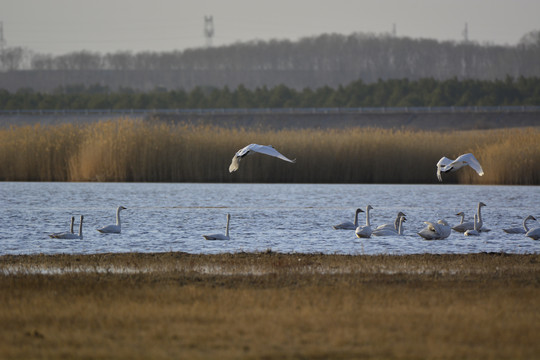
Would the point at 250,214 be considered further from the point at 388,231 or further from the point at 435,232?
the point at 435,232

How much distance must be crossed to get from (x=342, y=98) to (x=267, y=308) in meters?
69.6

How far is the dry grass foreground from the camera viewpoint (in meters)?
6.26

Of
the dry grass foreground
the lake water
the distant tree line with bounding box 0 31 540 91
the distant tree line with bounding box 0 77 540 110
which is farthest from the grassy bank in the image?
the distant tree line with bounding box 0 31 540 91

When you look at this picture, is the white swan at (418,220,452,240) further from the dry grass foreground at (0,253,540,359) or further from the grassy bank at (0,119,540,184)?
the grassy bank at (0,119,540,184)

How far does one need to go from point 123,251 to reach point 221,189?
14912 millimetres

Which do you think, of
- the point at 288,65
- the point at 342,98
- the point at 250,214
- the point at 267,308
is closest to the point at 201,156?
the point at 250,214

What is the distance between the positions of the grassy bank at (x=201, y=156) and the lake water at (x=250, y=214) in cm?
98

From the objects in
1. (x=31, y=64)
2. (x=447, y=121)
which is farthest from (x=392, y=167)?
(x=31, y=64)

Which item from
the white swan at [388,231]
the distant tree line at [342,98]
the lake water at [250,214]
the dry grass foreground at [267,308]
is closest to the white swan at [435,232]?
the lake water at [250,214]

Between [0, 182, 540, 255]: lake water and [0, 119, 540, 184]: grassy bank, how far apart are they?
976 mm

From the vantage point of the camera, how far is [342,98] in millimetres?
76500

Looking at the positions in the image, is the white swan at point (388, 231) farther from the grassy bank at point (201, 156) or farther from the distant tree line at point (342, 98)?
the distant tree line at point (342, 98)

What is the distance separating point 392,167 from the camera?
29.7m

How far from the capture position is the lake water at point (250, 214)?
13.3 meters
